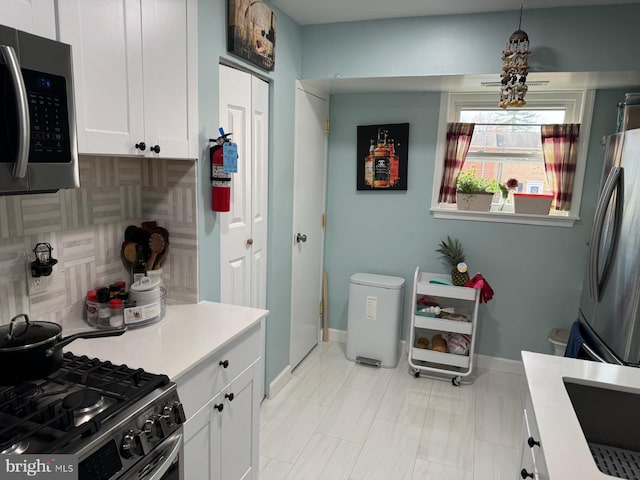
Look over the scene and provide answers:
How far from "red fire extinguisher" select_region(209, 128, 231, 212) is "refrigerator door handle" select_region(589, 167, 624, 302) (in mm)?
1969

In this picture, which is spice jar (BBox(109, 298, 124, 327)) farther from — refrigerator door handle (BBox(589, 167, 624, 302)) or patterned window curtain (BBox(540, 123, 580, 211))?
patterned window curtain (BBox(540, 123, 580, 211))

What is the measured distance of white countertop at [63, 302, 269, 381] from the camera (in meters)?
1.48

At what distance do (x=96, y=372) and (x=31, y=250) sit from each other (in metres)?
0.57

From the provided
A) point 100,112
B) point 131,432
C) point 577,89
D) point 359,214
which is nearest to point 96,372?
point 131,432

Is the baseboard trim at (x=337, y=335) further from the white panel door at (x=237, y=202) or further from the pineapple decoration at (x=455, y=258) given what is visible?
the white panel door at (x=237, y=202)

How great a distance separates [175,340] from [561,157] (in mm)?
2808

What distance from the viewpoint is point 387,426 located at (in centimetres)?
267

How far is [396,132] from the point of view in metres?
3.40

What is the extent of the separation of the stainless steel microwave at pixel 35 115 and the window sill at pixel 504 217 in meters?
2.69

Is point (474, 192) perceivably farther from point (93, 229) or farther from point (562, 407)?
point (93, 229)

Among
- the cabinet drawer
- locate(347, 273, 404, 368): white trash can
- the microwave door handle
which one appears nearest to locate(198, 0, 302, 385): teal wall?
the cabinet drawer

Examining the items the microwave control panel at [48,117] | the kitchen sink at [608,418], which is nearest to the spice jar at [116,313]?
the microwave control panel at [48,117]

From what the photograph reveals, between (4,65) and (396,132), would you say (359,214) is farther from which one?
(4,65)

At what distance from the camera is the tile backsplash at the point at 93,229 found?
154cm
